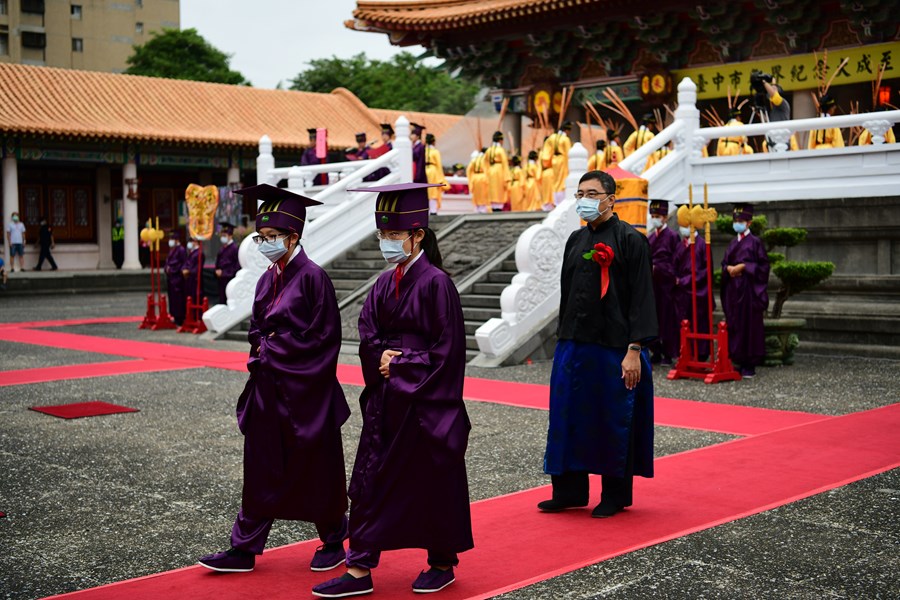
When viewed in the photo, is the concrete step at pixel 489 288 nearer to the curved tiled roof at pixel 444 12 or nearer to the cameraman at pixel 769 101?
the cameraman at pixel 769 101

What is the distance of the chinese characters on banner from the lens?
17.4 m

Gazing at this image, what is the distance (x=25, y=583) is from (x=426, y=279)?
2069 millimetres

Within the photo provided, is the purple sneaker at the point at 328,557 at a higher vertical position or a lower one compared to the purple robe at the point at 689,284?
lower

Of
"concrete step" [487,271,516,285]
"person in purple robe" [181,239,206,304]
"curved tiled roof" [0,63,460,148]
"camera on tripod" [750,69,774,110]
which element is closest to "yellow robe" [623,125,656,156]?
"camera on tripod" [750,69,774,110]

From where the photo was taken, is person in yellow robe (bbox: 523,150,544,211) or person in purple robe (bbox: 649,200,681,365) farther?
person in yellow robe (bbox: 523,150,544,211)

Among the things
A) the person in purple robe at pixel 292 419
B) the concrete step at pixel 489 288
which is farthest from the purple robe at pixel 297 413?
the concrete step at pixel 489 288

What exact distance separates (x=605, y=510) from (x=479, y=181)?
531 inches

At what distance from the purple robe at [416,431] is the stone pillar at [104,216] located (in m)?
26.7

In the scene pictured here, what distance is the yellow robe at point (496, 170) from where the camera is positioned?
18.4 metres

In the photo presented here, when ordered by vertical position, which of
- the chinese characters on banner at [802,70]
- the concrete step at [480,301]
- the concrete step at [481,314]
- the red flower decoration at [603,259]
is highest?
the chinese characters on banner at [802,70]

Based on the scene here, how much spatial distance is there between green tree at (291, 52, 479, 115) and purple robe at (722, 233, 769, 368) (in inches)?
1531

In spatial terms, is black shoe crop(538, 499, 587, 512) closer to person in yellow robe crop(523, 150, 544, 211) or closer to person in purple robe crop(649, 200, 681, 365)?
person in purple robe crop(649, 200, 681, 365)

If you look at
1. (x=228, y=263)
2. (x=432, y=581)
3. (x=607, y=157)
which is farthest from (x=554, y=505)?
(x=607, y=157)

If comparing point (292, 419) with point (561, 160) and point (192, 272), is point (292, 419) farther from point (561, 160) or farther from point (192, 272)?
point (561, 160)
